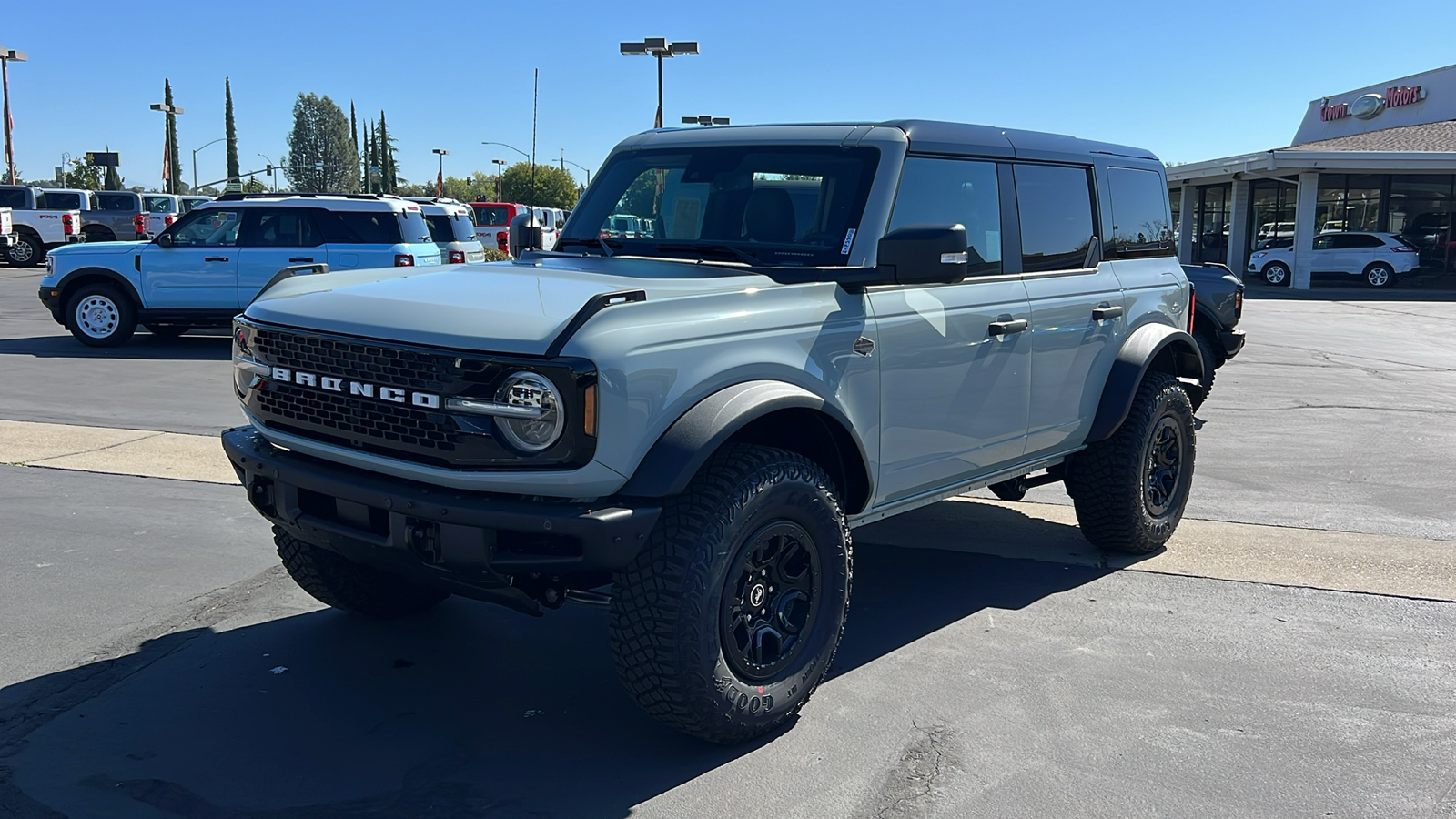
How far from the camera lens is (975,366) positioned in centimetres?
458

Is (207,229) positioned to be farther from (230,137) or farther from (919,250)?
(230,137)

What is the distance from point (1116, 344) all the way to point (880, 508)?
6.03 ft

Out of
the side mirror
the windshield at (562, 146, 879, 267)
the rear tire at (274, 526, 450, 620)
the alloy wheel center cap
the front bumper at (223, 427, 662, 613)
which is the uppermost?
the windshield at (562, 146, 879, 267)

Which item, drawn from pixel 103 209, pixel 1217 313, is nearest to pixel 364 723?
pixel 1217 313

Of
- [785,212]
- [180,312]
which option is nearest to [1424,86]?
[180,312]

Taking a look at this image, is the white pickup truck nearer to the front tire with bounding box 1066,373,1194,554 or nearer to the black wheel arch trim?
the front tire with bounding box 1066,373,1194,554

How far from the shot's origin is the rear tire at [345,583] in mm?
4441

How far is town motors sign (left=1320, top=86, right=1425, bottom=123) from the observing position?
40812 mm

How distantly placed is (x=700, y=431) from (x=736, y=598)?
572 millimetres

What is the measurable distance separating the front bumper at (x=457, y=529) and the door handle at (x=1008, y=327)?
76.5 inches

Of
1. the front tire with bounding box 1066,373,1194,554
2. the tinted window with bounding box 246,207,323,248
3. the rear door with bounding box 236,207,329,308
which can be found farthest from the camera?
the tinted window with bounding box 246,207,323,248

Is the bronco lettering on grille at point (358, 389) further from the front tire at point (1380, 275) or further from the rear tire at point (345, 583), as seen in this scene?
the front tire at point (1380, 275)

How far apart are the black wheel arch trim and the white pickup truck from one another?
3161 centimetres

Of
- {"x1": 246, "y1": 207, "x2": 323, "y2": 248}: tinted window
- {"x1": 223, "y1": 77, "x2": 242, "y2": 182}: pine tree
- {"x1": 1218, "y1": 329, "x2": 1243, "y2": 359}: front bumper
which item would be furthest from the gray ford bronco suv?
{"x1": 223, "y1": 77, "x2": 242, "y2": 182}: pine tree
